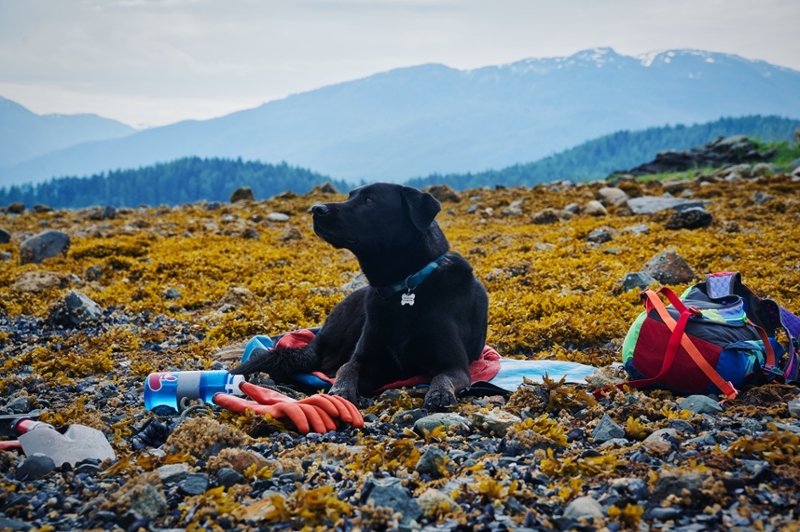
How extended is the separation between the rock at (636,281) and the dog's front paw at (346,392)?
16.6ft

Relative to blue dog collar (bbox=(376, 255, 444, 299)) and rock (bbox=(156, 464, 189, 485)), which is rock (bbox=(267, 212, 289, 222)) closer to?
blue dog collar (bbox=(376, 255, 444, 299))

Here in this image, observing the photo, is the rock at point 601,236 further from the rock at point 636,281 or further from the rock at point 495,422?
the rock at point 495,422

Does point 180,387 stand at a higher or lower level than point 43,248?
lower

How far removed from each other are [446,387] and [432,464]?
146 centimetres

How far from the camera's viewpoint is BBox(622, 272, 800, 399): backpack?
4.63m

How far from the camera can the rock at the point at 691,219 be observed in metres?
13.9

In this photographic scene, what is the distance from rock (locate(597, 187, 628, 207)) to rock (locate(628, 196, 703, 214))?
2.94ft

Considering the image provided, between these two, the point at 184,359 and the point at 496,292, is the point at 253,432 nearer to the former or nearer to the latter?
the point at 184,359

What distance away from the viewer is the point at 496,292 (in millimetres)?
9461

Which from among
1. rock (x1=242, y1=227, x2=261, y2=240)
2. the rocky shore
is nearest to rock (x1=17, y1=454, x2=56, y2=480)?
the rocky shore

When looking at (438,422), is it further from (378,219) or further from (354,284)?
(354,284)

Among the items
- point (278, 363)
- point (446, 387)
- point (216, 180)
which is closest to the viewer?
point (446, 387)

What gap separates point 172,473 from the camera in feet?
10.5

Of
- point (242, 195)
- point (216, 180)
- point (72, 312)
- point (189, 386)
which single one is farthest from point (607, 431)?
point (216, 180)
